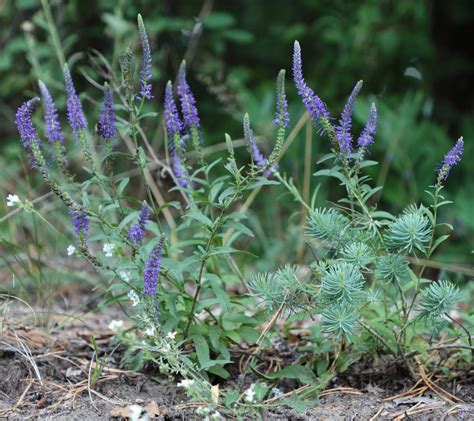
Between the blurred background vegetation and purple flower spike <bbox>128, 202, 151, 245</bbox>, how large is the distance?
8.35ft

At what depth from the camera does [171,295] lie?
2.18 m

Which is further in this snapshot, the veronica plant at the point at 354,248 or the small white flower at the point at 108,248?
the small white flower at the point at 108,248

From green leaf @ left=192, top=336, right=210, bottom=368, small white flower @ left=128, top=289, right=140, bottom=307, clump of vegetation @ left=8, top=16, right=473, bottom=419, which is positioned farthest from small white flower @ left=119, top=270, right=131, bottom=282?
green leaf @ left=192, top=336, right=210, bottom=368

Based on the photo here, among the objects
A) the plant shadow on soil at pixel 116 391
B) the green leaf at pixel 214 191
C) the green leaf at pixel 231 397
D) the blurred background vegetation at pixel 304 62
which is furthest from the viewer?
the blurred background vegetation at pixel 304 62

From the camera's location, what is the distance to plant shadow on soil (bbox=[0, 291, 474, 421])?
2.06m

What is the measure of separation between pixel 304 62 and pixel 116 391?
4.36 meters

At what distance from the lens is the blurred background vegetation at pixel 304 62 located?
4.99m

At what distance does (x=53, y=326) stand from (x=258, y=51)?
3.80 m

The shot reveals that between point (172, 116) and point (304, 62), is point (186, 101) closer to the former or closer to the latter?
point (172, 116)

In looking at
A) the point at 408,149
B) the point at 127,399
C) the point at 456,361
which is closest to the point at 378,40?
the point at 408,149

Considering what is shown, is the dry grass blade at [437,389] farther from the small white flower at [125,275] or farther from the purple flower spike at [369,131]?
the small white flower at [125,275]

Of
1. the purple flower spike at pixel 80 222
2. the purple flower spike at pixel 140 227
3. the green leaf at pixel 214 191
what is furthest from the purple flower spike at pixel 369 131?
the purple flower spike at pixel 80 222

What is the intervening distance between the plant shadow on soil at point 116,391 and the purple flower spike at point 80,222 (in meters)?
0.48

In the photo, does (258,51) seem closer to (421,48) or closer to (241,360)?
(421,48)
